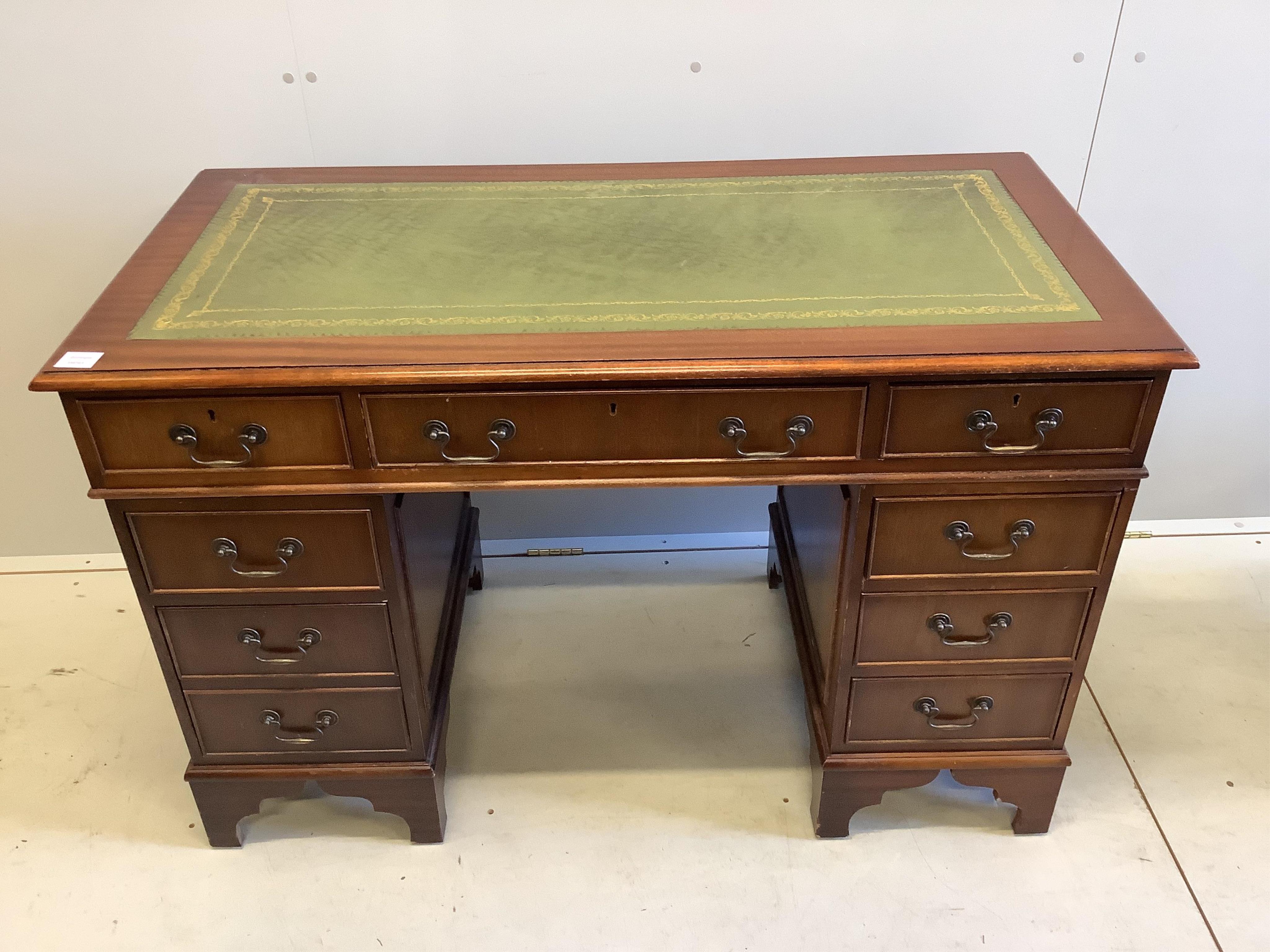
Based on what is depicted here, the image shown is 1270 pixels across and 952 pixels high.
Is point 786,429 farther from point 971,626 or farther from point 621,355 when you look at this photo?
point 971,626

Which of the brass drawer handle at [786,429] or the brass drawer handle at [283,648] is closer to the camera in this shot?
the brass drawer handle at [786,429]

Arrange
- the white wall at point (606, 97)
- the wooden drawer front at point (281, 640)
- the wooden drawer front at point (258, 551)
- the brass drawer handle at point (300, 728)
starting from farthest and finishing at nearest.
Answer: the white wall at point (606, 97) < the brass drawer handle at point (300, 728) < the wooden drawer front at point (281, 640) < the wooden drawer front at point (258, 551)

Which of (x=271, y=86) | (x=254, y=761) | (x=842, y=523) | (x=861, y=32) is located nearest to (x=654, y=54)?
(x=861, y=32)

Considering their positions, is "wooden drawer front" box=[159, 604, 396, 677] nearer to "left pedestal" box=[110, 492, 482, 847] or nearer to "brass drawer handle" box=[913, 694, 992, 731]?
"left pedestal" box=[110, 492, 482, 847]

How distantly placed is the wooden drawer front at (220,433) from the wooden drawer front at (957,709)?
0.89 meters

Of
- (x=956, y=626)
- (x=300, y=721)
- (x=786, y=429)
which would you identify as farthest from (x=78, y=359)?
(x=956, y=626)

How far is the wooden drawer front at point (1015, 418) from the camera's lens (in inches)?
51.5

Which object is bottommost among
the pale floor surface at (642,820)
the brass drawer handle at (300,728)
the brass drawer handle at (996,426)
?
the pale floor surface at (642,820)

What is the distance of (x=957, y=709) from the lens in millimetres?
1645

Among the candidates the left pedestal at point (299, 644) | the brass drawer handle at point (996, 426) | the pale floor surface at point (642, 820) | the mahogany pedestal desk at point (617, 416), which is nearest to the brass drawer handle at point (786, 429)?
the mahogany pedestal desk at point (617, 416)

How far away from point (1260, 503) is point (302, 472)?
2.22m

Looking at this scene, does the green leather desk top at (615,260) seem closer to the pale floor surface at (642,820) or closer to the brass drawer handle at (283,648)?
the brass drawer handle at (283,648)

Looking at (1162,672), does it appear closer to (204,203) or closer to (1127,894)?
(1127,894)

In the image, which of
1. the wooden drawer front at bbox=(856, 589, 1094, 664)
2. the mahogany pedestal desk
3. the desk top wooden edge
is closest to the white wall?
the mahogany pedestal desk
